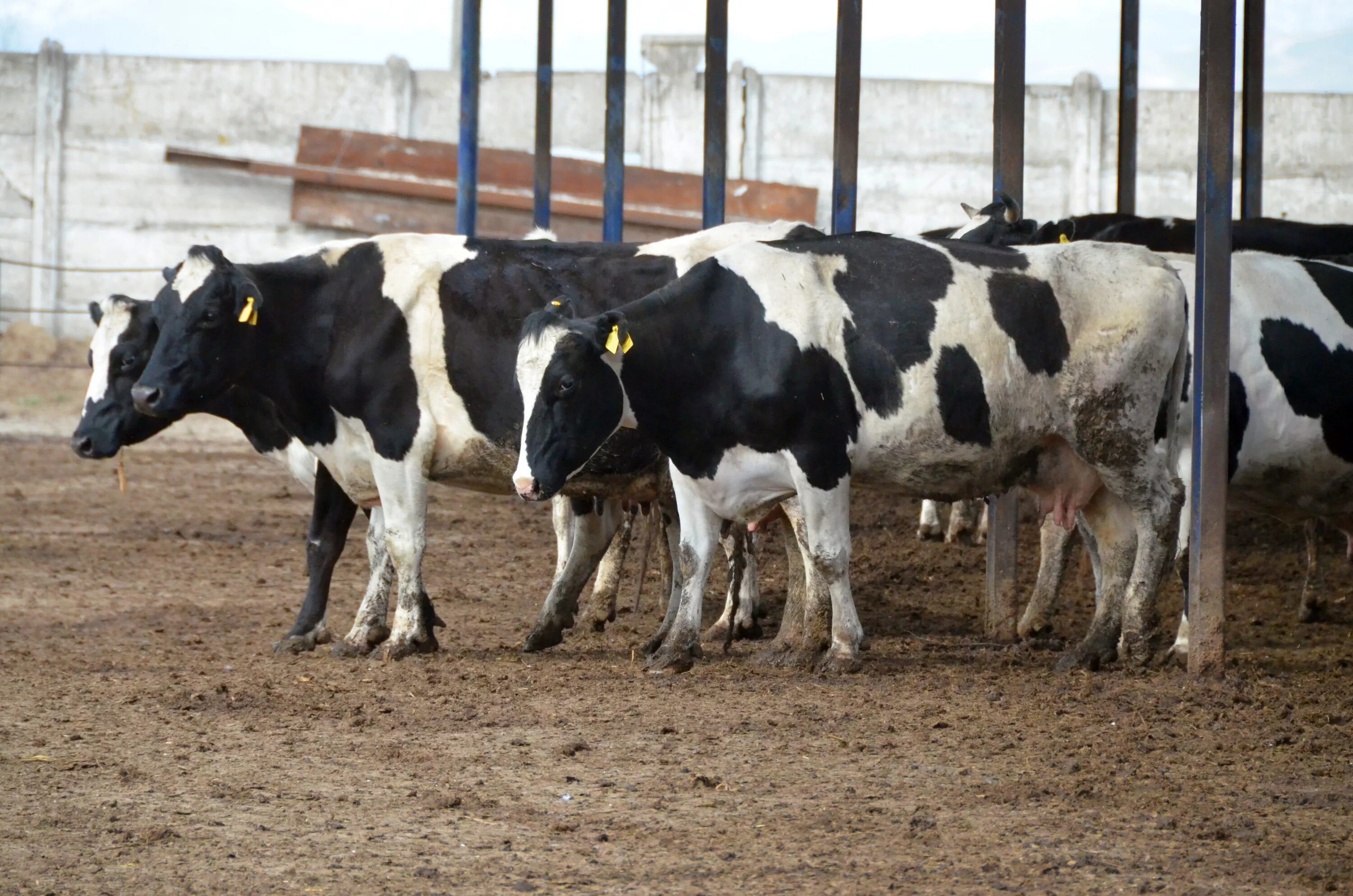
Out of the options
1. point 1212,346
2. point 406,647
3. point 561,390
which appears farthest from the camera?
point 406,647

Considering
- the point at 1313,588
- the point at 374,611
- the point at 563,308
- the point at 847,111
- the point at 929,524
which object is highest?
the point at 847,111

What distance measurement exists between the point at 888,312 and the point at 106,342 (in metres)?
4.77

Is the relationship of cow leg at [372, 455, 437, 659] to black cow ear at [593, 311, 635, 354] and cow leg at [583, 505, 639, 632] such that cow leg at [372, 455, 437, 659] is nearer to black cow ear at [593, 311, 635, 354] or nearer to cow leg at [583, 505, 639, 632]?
cow leg at [583, 505, 639, 632]

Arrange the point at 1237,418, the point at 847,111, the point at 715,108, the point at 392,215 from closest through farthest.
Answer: the point at 1237,418 < the point at 847,111 < the point at 715,108 < the point at 392,215

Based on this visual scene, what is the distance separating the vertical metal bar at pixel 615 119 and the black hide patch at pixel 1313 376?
4915 mm

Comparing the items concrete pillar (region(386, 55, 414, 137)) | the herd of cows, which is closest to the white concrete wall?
concrete pillar (region(386, 55, 414, 137))

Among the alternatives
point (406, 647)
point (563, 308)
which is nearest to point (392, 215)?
point (406, 647)

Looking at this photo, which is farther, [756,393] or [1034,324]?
[1034,324]

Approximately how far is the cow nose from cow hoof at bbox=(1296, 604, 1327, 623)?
655cm

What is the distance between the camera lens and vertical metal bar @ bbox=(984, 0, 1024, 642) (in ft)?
29.1

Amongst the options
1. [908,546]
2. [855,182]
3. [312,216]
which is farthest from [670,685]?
[312,216]

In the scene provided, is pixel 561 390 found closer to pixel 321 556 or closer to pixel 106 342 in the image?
pixel 321 556

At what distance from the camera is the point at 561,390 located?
7.25 m

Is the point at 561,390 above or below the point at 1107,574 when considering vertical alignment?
above
